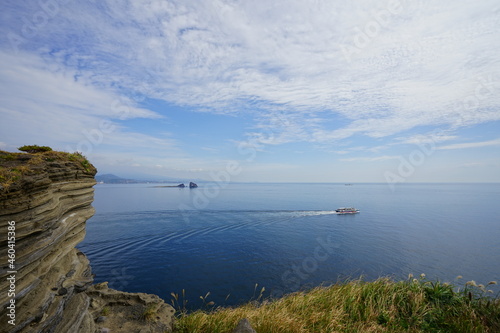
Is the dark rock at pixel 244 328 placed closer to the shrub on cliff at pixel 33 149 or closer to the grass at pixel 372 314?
the grass at pixel 372 314

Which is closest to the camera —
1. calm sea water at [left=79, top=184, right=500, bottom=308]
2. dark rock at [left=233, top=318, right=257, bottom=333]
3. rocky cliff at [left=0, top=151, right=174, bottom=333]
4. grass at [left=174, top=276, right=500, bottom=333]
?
rocky cliff at [left=0, top=151, right=174, bottom=333]

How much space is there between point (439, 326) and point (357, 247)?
3308 cm

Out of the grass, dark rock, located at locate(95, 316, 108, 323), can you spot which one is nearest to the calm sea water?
dark rock, located at locate(95, 316, 108, 323)

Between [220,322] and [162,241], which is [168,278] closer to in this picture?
[162,241]

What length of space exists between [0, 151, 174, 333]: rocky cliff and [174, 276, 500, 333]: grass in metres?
3.32

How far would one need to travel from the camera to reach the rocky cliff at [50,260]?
644cm

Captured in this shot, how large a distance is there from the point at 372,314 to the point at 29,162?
558 inches

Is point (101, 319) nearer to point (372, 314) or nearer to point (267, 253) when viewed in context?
point (372, 314)

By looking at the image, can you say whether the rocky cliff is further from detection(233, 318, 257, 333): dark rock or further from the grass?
detection(233, 318, 257, 333): dark rock

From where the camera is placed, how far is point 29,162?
332 inches

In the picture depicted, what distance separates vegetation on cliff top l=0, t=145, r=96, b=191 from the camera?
22.3 feet

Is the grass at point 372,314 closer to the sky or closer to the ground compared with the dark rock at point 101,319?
closer to the sky

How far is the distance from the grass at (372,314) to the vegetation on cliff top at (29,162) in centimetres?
752

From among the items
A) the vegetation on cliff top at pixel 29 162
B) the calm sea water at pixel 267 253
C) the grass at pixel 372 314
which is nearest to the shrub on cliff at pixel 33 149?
the vegetation on cliff top at pixel 29 162
